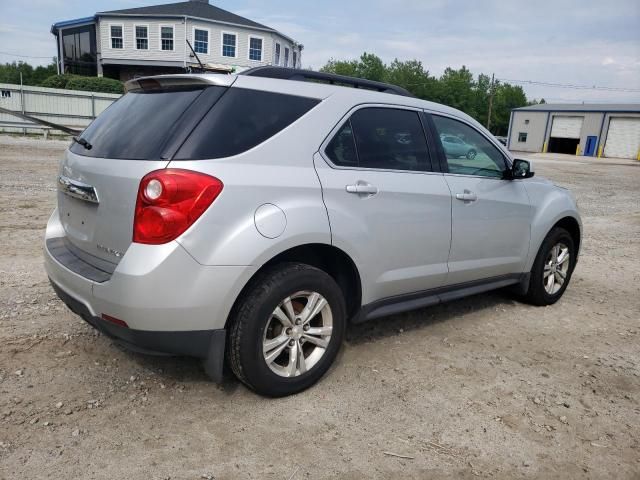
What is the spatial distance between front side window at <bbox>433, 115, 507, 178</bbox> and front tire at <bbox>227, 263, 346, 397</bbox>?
1.52m

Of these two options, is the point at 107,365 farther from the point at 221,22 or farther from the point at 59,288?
the point at 221,22

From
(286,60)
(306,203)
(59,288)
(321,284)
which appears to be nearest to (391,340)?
(321,284)

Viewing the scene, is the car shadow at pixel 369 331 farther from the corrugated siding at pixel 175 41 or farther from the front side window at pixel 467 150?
the corrugated siding at pixel 175 41

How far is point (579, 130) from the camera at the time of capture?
153 feet

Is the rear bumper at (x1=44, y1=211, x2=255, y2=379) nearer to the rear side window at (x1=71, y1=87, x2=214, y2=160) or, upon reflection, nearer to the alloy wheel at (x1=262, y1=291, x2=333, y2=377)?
the alloy wheel at (x1=262, y1=291, x2=333, y2=377)

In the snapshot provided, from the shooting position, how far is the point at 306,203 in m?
2.97

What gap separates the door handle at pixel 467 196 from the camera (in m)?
3.89

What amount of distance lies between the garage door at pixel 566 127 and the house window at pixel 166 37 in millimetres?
34176

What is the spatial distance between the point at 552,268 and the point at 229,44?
34.5m

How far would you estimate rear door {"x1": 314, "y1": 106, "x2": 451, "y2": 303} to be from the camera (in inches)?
126

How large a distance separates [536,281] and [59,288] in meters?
3.99

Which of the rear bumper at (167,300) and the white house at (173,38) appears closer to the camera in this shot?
the rear bumper at (167,300)

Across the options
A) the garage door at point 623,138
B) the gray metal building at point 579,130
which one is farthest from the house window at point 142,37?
the garage door at point 623,138

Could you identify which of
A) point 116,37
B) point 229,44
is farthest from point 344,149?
point 116,37
